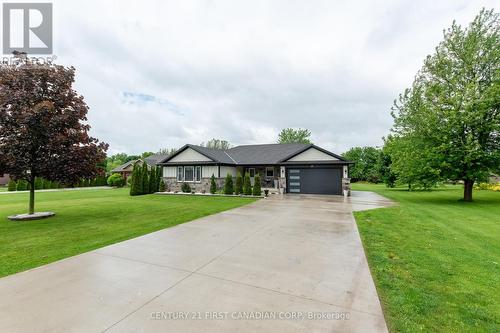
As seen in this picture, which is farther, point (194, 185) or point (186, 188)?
point (194, 185)

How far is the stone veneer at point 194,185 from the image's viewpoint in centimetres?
2026

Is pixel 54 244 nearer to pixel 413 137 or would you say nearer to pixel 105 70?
pixel 105 70

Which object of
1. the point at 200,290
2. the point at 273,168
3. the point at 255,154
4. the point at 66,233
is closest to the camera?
the point at 200,290

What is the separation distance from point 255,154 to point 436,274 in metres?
20.0

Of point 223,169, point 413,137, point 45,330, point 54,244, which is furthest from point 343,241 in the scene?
point 223,169

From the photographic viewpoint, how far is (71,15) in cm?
1023

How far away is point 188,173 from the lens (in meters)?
21.7

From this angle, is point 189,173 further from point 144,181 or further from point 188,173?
point 144,181

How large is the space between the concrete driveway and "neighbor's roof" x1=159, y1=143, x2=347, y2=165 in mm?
14500

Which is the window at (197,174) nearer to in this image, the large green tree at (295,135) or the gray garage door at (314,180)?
the gray garage door at (314,180)

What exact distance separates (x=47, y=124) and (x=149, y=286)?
8593mm

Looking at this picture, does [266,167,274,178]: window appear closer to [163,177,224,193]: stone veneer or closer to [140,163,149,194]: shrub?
[163,177,224,193]: stone veneer

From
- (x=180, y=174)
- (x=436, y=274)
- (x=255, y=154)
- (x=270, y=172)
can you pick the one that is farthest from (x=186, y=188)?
(x=436, y=274)

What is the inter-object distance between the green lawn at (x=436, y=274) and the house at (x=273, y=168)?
416 inches
